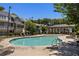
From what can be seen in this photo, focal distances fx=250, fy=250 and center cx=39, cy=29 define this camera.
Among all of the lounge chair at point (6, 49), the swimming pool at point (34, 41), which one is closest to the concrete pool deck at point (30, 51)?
the lounge chair at point (6, 49)

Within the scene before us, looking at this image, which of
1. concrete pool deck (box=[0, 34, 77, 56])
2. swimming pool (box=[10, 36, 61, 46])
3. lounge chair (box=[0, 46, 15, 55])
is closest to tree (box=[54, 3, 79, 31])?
concrete pool deck (box=[0, 34, 77, 56])

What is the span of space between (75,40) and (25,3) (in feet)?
7.16

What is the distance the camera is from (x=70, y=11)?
274 inches

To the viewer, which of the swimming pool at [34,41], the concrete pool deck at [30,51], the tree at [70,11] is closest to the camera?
the concrete pool deck at [30,51]

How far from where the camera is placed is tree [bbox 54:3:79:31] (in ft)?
22.2

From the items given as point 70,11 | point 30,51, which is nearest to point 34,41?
point 30,51

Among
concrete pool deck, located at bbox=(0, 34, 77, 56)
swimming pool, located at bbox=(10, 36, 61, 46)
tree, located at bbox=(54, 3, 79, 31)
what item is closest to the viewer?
concrete pool deck, located at bbox=(0, 34, 77, 56)

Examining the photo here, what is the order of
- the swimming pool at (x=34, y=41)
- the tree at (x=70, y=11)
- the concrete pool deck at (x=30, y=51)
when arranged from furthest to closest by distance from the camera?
the swimming pool at (x=34, y=41), the tree at (x=70, y=11), the concrete pool deck at (x=30, y=51)

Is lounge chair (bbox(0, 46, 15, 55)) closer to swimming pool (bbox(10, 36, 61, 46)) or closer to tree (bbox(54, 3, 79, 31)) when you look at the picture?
swimming pool (bbox(10, 36, 61, 46))

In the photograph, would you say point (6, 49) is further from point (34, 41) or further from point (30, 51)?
point (34, 41)

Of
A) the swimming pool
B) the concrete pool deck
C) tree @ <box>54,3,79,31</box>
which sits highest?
tree @ <box>54,3,79,31</box>

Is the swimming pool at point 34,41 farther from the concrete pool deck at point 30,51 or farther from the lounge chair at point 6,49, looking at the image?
the lounge chair at point 6,49

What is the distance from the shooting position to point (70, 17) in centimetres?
703

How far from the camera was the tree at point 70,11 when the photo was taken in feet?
22.2
